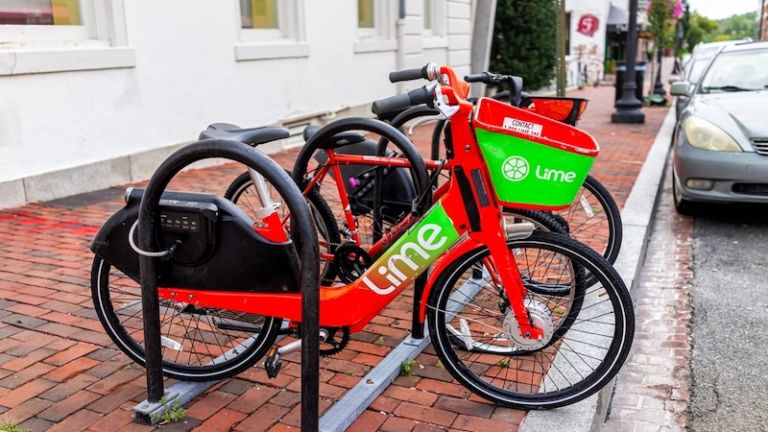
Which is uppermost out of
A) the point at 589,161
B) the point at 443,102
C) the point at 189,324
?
the point at 443,102

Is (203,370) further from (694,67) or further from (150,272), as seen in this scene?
(694,67)

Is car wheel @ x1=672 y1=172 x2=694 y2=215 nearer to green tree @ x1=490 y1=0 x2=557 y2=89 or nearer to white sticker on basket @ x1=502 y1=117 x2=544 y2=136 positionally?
white sticker on basket @ x1=502 y1=117 x2=544 y2=136

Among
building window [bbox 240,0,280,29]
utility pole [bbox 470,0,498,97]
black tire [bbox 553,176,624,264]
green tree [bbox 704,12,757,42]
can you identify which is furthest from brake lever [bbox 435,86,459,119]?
green tree [bbox 704,12,757,42]

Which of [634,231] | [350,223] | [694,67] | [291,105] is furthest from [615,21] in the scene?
[350,223]

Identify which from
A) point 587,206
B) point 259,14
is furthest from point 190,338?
point 259,14

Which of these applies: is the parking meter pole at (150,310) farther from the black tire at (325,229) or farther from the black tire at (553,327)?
the black tire at (553,327)

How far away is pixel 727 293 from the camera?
484 cm

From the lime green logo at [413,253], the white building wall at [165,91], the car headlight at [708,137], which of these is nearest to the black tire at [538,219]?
the lime green logo at [413,253]

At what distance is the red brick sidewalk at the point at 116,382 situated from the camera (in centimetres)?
293

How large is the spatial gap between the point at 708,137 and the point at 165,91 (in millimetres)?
5472

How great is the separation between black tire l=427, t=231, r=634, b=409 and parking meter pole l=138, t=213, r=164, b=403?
3.63ft

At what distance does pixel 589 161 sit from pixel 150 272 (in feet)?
5.71

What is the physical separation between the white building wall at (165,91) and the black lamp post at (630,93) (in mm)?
5602

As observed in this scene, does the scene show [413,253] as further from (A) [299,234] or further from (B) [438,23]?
(B) [438,23]
